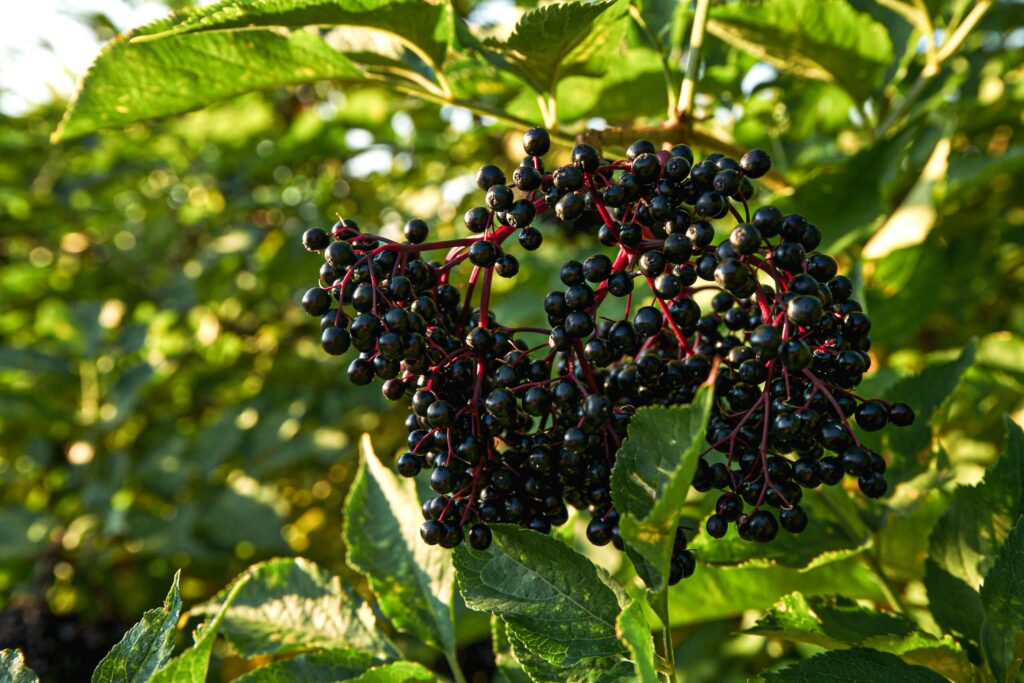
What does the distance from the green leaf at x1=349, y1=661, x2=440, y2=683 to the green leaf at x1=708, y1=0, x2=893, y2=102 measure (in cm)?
118

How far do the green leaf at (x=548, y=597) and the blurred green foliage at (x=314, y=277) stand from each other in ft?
1.09

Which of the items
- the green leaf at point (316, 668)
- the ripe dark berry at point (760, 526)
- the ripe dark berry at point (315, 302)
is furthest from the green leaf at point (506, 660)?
the ripe dark berry at point (315, 302)

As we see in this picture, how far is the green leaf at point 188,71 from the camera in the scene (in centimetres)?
134

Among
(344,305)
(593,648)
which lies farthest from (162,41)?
(593,648)

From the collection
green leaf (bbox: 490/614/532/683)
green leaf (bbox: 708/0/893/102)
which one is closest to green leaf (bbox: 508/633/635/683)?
green leaf (bbox: 490/614/532/683)

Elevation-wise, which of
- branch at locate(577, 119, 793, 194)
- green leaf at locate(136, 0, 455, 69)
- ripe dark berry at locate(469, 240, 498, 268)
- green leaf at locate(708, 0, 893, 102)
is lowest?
ripe dark berry at locate(469, 240, 498, 268)

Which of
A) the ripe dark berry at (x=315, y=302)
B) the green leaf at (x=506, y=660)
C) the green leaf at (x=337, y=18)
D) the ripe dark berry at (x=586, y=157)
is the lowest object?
the green leaf at (x=506, y=660)

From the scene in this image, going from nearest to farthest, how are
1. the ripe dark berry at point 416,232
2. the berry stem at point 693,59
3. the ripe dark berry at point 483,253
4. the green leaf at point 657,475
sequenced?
1. the green leaf at point 657,475
2. the ripe dark berry at point 483,253
3. the ripe dark berry at point 416,232
4. the berry stem at point 693,59

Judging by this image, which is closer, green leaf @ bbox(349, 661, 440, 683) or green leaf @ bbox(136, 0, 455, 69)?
green leaf @ bbox(349, 661, 440, 683)

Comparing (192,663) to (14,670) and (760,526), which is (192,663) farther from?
(760,526)

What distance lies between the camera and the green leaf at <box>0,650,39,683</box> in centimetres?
93

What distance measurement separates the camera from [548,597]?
0.90 m

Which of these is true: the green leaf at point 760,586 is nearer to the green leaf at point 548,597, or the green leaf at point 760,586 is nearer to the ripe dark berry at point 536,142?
the green leaf at point 548,597

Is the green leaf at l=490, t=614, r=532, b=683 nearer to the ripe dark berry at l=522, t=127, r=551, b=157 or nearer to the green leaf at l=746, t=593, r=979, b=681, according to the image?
the green leaf at l=746, t=593, r=979, b=681
